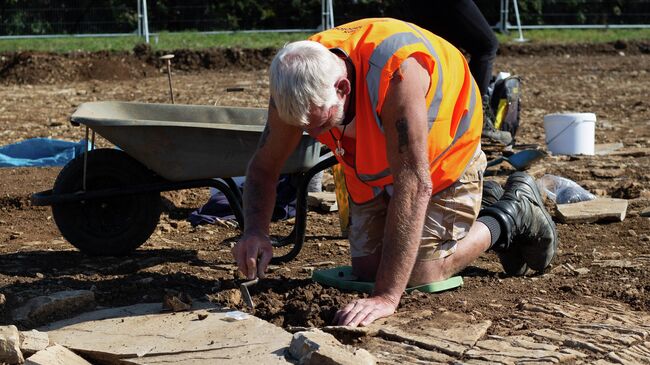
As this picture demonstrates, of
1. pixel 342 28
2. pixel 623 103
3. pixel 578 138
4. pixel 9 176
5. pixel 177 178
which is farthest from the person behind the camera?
pixel 623 103

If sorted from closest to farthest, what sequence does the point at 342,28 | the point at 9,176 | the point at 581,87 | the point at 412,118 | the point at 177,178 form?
the point at 412,118 < the point at 342,28 < the point at 177,178 < the point at 9,176 < the point at 581,87

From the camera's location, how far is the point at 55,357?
10.4 ft

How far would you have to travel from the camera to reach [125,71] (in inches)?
535

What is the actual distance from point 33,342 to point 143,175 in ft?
4.96

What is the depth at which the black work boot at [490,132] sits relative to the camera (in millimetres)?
6995

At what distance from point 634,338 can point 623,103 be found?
782 centimetres

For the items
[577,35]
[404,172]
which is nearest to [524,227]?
[404,172]

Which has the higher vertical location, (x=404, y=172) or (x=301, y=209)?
(x=404, y=172)

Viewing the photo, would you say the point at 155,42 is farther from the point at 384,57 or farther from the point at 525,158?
the point at 384,57

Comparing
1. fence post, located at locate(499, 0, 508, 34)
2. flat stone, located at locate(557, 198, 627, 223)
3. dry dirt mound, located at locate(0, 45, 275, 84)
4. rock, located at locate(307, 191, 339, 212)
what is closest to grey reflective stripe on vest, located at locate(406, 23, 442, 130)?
flat stone, located at locate(557, 198, 627, 223)


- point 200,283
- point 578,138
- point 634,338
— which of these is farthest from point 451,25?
point 634,338

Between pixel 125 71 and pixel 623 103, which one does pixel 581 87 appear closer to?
pixel 623 103

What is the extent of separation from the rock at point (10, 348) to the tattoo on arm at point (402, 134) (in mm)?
1418

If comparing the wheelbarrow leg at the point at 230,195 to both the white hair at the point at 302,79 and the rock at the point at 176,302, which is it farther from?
the white hair at the point at 302,79
